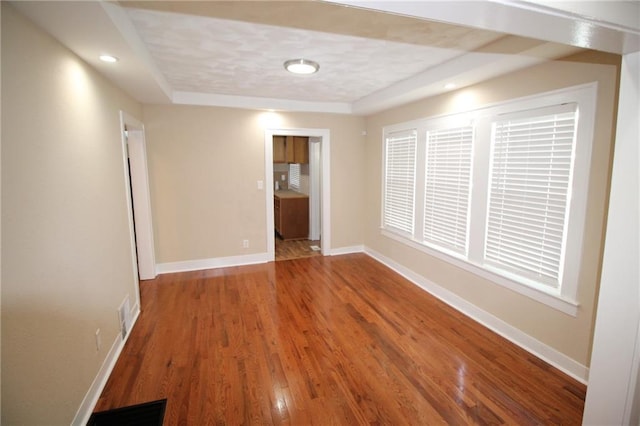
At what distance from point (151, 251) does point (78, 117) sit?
8.20ft

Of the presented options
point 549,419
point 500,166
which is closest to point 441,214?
point 500,166

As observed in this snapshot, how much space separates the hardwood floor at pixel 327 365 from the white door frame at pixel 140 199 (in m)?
0.52

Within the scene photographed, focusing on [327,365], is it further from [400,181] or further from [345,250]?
[345,250]

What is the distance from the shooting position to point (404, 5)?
103 centimetres

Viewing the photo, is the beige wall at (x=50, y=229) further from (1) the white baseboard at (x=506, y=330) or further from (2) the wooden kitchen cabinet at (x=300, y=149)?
(2) the wooden kitchen cabinet at (x=300, y=149)

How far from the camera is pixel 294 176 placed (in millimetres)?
7914

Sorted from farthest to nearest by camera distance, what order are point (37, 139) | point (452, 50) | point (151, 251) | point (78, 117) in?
1. point (151, 251)
2. point (452, 50)
3. point (78, 117)
4. point (37, 139)

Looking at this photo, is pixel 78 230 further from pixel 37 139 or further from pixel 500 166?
pixel 500 166

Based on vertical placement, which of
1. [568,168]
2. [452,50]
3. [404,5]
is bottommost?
Answer: [568,168]

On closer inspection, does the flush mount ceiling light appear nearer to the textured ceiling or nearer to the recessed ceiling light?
the textured ceiling

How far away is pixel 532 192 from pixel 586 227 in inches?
17.8

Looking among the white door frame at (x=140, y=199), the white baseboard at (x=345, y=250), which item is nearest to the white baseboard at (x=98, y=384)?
the white door frame at (x=140, y=199)

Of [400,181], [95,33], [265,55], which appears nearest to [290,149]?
[400,181]

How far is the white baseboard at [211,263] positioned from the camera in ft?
14.5
